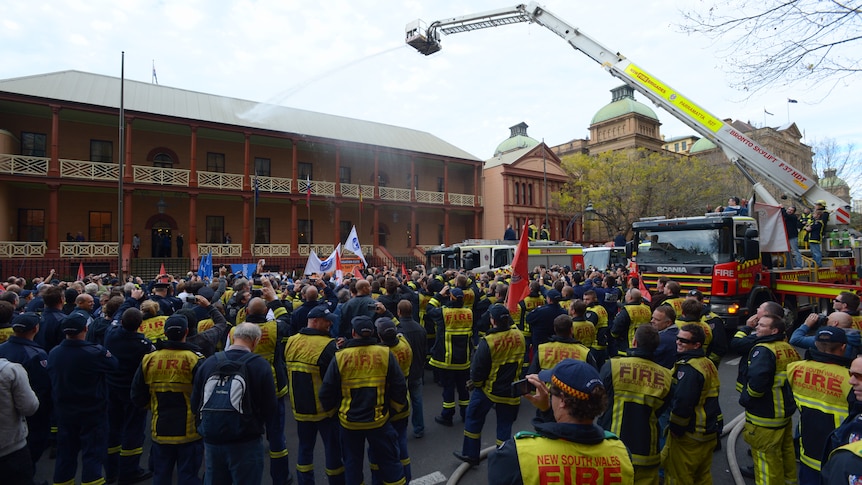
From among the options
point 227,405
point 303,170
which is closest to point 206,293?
point 227,405

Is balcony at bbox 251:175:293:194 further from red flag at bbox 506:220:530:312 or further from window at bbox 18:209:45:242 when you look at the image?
red flag at bbox 506:220:530:312

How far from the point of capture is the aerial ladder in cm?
1252

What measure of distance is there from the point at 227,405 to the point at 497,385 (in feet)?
9.07

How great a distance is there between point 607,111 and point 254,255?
1791 inches

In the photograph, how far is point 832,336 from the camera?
11.1 feet

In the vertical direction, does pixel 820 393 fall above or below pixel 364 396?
above

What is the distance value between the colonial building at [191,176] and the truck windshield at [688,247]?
Answer: 1733cm

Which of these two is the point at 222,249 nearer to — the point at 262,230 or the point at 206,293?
the point at 262,230

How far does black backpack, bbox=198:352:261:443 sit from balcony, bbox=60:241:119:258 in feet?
72.4

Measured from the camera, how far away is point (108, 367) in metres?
4.38

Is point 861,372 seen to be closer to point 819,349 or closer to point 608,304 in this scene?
point 819,349

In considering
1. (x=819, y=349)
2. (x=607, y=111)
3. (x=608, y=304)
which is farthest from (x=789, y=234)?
(x=607, y=111)

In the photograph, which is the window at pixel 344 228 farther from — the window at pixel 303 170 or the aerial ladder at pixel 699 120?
the aerial ladder at pixel 699 120

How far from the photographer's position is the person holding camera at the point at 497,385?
15.9ft
